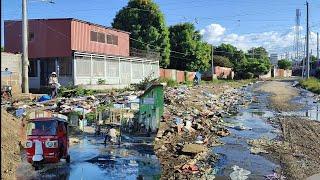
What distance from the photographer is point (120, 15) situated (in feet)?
209

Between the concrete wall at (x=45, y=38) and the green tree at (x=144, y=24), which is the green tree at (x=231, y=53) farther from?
the concrete wall at (x=45, y=38)

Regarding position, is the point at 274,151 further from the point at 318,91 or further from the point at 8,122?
the point at 318,91

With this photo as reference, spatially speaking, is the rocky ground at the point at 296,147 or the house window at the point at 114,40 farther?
the house window at the point at 114,40

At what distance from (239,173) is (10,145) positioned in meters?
6.59

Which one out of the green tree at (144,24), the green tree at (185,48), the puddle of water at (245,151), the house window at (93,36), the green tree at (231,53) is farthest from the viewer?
the green tree at (231,53)

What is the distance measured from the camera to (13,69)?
31047 mm

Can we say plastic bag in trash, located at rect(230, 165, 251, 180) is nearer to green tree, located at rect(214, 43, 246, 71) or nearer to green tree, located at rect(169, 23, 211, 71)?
green tree, located at rect(169, 23, 211, 71)

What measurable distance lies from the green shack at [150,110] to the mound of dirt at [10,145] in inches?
185

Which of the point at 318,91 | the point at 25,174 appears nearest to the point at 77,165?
the point at 25,174

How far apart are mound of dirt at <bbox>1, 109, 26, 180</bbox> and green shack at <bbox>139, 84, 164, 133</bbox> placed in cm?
470

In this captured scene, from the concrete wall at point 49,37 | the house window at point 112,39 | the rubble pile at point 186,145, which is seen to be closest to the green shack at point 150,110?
the rubble pile at point 186,145

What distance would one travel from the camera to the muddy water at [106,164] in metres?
11.7

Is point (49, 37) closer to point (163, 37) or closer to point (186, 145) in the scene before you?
point (186, 145)

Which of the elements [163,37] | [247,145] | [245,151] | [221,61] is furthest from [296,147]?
[221,61]
